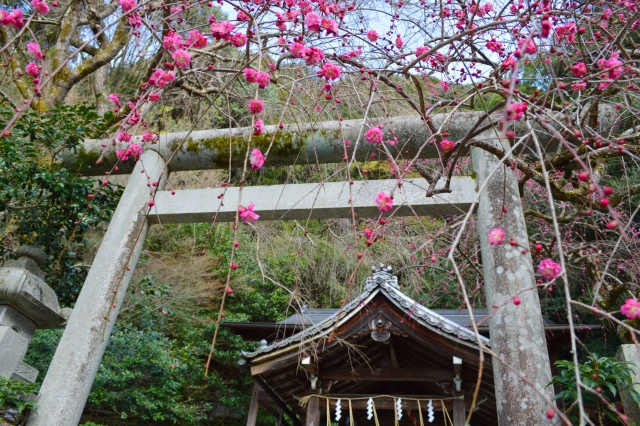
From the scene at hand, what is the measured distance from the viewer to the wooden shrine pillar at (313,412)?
473 centimetres

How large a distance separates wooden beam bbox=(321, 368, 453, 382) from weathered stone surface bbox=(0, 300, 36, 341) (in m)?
2.69

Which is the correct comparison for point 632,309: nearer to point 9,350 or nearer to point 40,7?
point 40,7

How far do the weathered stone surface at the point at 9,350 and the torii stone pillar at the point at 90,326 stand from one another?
0.75 feet

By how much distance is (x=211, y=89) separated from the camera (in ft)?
14.7

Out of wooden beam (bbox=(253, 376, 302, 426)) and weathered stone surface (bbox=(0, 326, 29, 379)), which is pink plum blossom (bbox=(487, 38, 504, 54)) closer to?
weathered stone surface (bbox=(0, 326, 29, 379))

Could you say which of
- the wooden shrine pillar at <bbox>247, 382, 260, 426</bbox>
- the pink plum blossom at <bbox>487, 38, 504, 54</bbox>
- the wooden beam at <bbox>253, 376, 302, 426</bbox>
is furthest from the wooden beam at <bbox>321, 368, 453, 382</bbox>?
the pink plum blossom at <bbox>487, 38, 504, 54</bbox>

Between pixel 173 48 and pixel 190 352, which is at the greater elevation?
pixel 190 352

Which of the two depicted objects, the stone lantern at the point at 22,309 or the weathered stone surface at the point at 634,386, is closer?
the weathered stone surface at the point at 634,386

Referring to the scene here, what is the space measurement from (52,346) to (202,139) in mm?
3783

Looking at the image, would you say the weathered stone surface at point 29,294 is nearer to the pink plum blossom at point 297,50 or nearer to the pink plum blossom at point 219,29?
the pink plum blossom at point 219,29

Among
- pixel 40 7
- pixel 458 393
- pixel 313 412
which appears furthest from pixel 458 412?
pixel 40 7

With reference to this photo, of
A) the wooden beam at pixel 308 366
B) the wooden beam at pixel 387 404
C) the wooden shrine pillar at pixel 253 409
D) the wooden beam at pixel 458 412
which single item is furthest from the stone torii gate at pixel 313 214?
the wooden shrine pillar at pixel 253 409

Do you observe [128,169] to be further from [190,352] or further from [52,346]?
[190,352]

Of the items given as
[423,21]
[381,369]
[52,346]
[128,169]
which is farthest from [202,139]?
[52,346]
